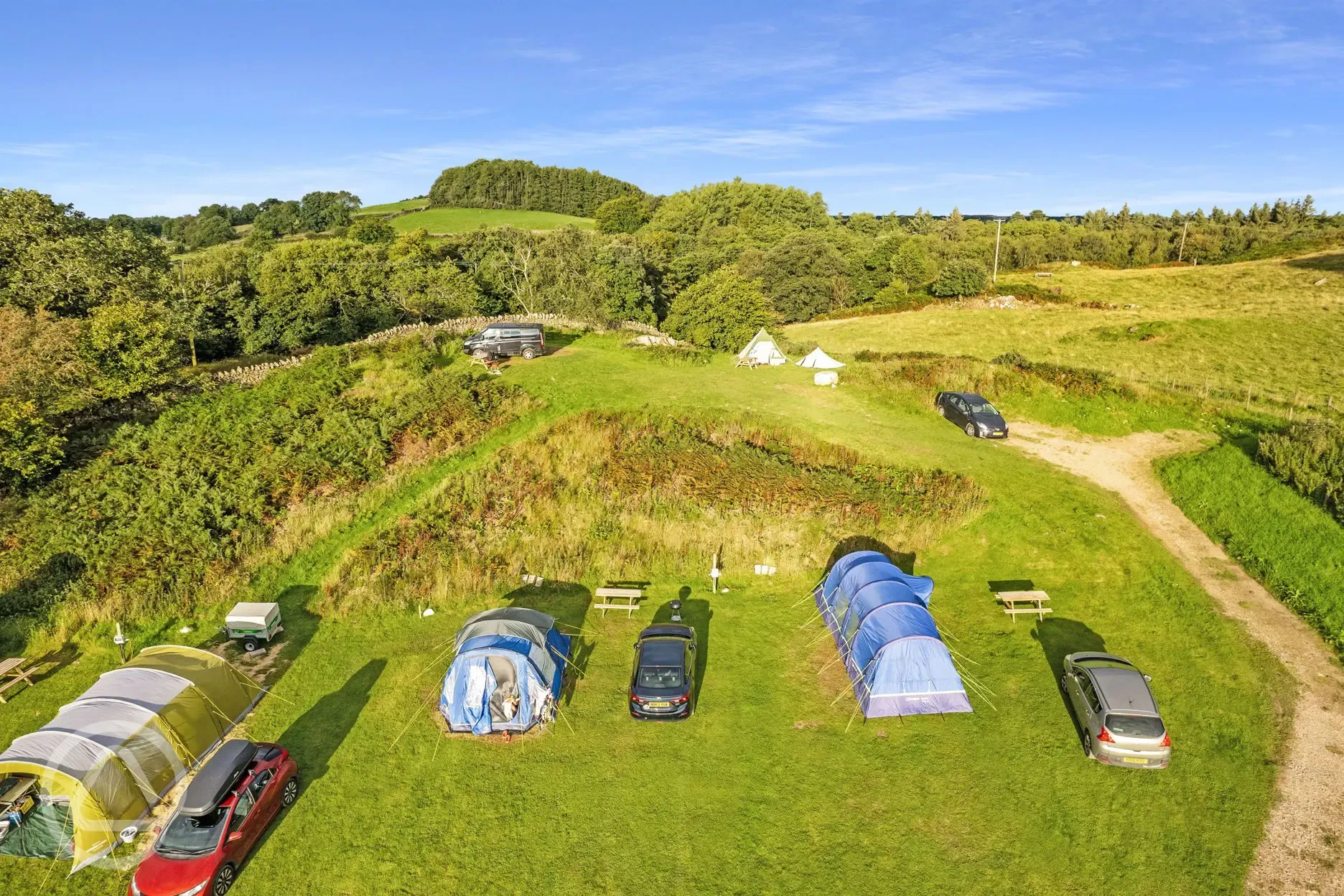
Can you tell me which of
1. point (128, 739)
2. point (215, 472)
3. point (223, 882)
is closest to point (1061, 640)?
point (223, 882)

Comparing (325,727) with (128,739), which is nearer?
(128,739)

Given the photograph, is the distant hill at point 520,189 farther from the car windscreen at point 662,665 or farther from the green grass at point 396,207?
the car windscreen at point 662,665

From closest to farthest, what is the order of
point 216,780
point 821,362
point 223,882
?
point 223,882
point 216,780
point 821,362

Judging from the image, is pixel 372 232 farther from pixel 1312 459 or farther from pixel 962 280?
pixel 1312 459

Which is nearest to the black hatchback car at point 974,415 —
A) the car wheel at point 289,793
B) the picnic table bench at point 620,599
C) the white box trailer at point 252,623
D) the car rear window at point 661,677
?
the picnic table bench at point 620,599

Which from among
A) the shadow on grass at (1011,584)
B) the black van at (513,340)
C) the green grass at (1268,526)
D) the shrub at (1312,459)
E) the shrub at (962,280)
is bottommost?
the shadow on grass at (1011,584)
